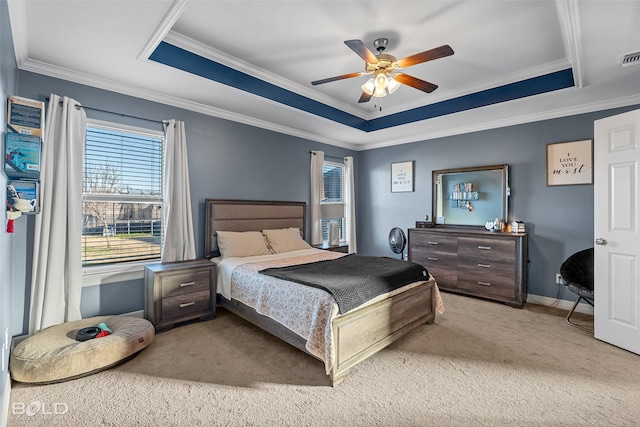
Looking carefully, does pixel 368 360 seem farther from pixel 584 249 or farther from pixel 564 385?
pixel 584 249

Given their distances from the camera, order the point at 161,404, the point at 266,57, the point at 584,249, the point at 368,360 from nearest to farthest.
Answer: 1. the point at 161,404
2. the point at 368,360
3. the point at 266,57
4. the point at 584,249

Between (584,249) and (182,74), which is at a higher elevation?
(182,74)

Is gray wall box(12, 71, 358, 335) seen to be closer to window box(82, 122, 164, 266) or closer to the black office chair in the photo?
window box(82, 122, 164, 266)

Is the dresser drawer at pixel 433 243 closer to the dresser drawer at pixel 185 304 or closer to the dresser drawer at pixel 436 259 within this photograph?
the dresser drawer at pixel 436 259

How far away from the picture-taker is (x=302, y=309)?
2311mm

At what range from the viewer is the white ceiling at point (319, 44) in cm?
211

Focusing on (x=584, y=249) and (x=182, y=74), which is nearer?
(x=182, y=74)

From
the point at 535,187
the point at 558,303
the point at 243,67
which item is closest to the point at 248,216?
the point at 243,67

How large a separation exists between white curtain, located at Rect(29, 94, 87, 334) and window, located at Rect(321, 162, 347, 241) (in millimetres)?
3470

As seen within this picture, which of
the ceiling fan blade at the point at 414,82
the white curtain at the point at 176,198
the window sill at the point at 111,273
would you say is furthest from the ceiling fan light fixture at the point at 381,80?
the window sill at the point at 111,273

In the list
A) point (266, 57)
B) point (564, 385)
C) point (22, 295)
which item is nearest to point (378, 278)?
point (564, 385)

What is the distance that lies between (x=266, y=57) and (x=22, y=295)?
3182mm

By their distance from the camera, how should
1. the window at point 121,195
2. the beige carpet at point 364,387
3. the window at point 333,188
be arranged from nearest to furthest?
the beige carpet at point 364,387 < the window at point 121,195 < the window at point 333,188

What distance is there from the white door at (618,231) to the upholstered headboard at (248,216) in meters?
3.61
